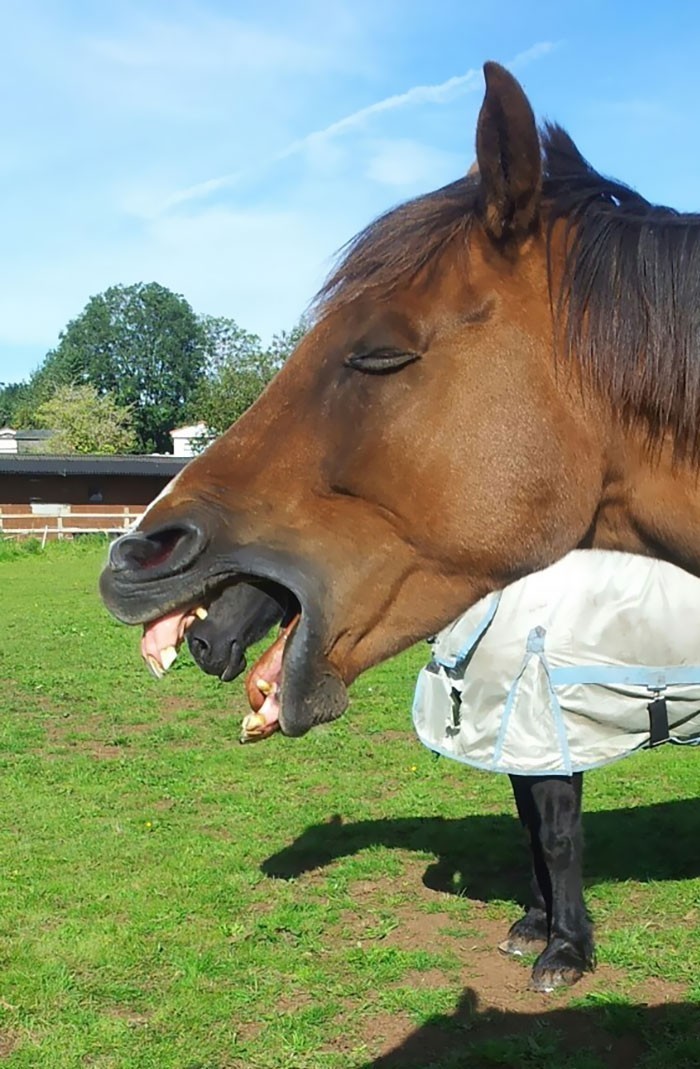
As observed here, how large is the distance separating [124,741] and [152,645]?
679 cm

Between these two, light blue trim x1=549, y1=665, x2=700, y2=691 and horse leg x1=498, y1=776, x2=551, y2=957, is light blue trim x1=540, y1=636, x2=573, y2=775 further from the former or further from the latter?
horse leg x1=498, y1=776, x2=551, y2=957

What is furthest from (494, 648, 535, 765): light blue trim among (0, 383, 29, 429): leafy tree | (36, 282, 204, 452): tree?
(0, 383, 29, 429): leafy tree

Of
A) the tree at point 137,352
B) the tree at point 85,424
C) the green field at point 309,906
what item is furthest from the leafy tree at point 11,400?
the green field at point 309,906

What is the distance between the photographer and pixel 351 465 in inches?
72.9

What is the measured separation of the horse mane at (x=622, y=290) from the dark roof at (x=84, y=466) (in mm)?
35127

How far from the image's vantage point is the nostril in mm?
1762

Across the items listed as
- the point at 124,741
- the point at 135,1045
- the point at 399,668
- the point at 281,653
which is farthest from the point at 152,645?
the point at 399,668

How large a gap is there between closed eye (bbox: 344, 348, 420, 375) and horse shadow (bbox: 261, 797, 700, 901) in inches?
161

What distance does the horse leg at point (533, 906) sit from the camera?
4.58 meters

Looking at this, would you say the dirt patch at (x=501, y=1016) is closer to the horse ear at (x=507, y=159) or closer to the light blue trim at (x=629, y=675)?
the light blue trim at (x=629, y=675)

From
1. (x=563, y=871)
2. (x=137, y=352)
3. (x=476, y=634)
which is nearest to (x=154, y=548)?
(x=476, y=634)

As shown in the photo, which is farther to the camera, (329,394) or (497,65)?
(329,394)

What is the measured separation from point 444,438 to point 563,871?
10.2 ft

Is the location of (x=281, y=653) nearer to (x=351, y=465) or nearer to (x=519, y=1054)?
(x=351, y=465)
